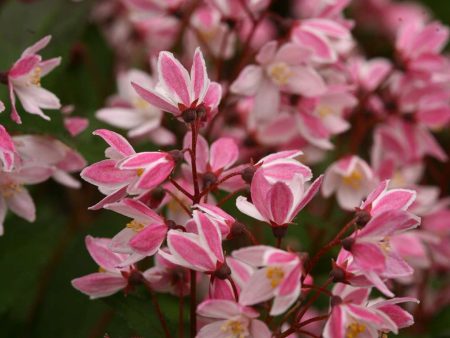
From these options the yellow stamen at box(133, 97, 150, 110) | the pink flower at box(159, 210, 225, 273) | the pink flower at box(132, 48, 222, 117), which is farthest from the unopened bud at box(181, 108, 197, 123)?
the yellow stamen at box(133, 97, 150, 110)

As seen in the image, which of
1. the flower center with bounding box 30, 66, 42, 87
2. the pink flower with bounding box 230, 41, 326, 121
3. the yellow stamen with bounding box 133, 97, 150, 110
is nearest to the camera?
the flower center with bounding box 30, 66, 42, 87

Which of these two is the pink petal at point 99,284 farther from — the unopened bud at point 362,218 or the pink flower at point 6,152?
the unopened bud at point 362,218

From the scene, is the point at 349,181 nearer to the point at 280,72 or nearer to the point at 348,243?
the point at 280,72

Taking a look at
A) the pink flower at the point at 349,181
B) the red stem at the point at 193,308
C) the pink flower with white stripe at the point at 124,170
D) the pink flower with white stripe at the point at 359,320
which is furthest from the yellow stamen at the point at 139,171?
the pink flower at the point at 349,181

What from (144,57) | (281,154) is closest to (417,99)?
(281,154)

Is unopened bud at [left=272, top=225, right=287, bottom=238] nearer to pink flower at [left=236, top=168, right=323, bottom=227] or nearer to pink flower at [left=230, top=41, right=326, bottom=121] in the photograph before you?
pink flower at [left=236, top=168, right=323, bottom=227]

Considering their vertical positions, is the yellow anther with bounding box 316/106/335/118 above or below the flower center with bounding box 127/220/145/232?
below
